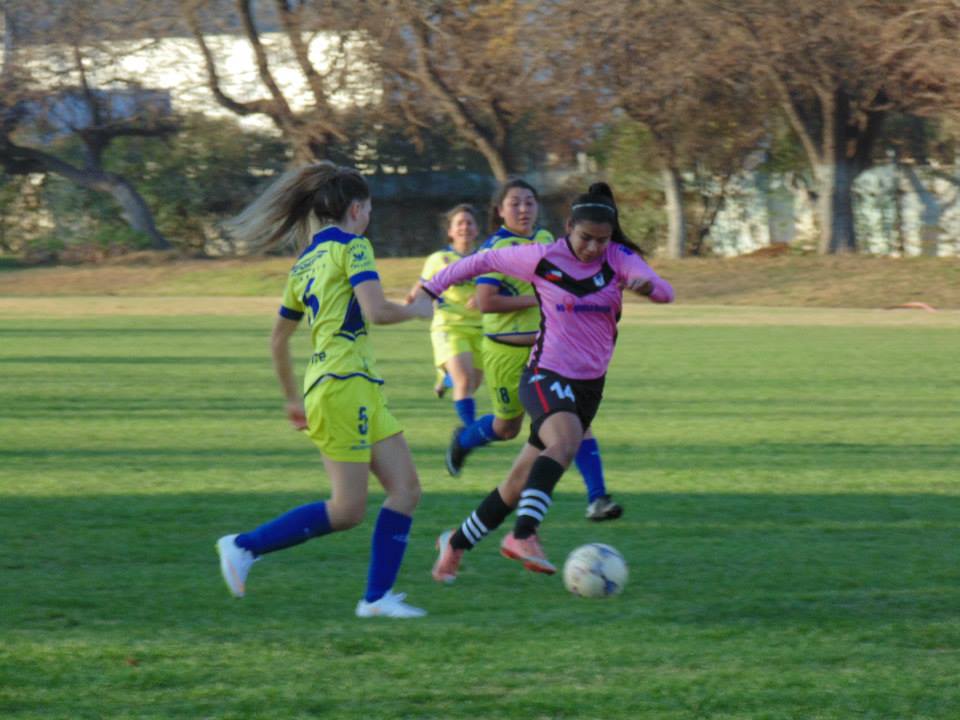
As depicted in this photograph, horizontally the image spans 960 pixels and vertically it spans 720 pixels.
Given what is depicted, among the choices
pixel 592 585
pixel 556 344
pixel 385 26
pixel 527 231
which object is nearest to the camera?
Answer: pixel 592 585

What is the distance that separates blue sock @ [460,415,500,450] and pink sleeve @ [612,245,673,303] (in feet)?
7.95

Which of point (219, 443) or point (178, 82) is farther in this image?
point (178, 82)

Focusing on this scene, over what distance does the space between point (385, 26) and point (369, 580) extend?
2863 centimetres

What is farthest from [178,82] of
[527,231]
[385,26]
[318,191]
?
[318,191]

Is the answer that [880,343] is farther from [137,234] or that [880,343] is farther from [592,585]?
[137,234]

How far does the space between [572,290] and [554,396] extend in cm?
46

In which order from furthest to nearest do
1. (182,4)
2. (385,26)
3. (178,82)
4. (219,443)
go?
(178,82), (182,4), (385,26), (219,443)

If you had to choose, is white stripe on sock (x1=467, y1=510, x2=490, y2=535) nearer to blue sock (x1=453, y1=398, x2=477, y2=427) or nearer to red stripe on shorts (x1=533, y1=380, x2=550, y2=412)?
red stripe on shorts (x1=533, y1=380, x2=550, y2=412)

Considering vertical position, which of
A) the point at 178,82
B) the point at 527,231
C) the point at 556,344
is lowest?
the point at 556,344

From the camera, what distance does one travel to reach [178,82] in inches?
1511

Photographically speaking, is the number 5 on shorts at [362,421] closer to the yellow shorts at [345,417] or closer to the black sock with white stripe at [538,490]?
the yellow shorts at [345,417]

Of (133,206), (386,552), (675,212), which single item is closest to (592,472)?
(386,552)

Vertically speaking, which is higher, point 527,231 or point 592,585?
point 527,231

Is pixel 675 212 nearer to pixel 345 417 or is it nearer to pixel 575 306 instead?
pixel 575 306
